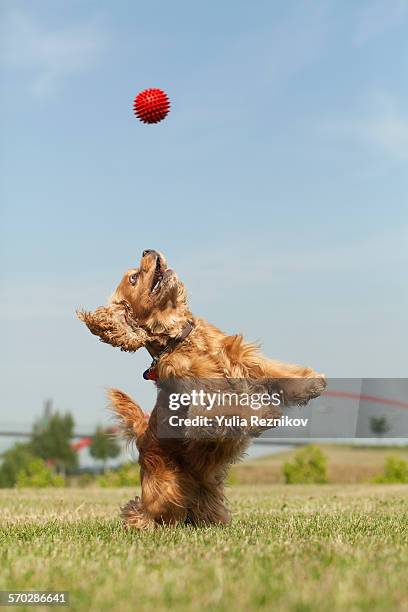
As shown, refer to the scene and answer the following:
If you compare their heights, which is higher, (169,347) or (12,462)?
(12,462)

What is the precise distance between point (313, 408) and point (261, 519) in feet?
3.62

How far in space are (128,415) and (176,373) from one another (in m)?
0.75

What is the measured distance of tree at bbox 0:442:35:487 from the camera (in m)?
28.5

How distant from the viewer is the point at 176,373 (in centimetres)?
513

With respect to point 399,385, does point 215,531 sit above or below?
below

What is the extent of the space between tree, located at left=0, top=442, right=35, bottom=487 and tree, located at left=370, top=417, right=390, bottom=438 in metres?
22.9

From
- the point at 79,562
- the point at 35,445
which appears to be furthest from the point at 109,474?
the point at 79,562

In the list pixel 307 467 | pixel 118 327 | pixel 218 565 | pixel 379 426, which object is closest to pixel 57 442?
pixel 307 467

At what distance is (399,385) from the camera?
24.2ft

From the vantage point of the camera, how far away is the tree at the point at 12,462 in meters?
28.5

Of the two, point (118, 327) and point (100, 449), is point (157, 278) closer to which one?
point (118, 327)

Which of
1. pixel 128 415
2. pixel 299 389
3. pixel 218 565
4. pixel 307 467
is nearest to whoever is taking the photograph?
pixel 218 565

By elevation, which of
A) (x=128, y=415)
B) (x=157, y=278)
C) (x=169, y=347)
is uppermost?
(x=157, y=278)

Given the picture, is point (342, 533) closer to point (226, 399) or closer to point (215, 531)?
point (215, 531)
